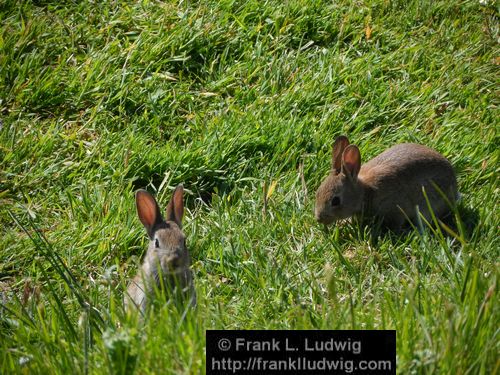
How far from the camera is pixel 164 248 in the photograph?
196 inches

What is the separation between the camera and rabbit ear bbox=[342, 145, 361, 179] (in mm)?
5934

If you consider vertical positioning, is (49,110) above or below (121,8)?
below

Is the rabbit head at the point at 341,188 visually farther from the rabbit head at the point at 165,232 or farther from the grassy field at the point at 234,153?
the rabbit head at the point at 165,232

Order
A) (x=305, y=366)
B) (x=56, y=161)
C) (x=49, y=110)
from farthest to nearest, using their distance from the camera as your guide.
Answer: (x=49, y=110)
(x=56, y=161)
(x=305, y=366)

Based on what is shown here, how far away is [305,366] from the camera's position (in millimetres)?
3771

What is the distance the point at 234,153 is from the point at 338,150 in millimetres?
815

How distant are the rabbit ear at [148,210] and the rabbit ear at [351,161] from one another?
1495 millimetres

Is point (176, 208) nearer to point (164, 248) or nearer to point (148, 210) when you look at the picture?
point (148, 210)

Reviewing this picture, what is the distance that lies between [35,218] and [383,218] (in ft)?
8.22

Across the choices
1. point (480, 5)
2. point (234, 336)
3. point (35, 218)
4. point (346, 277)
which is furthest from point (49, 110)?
point (480, 5)

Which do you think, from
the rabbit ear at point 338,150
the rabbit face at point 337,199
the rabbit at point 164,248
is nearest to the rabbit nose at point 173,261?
the rabbit at point 164,248

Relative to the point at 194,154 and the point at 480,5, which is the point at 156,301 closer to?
the point at 194,154

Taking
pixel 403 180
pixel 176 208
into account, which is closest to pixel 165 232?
pixel 176 208

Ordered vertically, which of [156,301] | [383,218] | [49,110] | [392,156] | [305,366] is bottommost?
[305,366]
